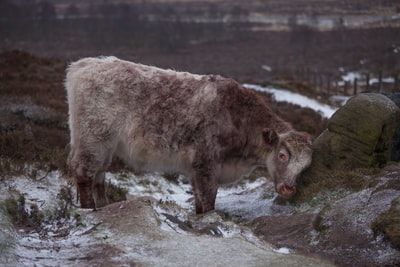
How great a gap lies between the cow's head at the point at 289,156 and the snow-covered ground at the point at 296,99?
16.2m

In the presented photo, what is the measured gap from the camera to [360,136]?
9172 millimetres

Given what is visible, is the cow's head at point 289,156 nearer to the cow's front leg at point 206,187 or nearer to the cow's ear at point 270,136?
the cow's ear at point 270,136

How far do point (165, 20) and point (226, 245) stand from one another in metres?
71.0

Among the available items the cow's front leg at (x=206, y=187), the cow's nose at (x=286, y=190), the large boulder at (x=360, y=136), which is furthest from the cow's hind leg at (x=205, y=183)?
the large boulder at (x=360, y=136)

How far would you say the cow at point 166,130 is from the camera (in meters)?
8.34

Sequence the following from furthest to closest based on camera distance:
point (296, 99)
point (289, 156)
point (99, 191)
→ point (296, 99) < point (99, 191) < point (289, 156)

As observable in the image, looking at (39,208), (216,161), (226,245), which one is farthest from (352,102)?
(39,208)

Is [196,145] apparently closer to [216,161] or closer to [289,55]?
[216,161]

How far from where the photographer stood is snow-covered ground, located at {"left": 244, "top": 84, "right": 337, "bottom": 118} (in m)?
25.7

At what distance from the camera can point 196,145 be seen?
8.42 m

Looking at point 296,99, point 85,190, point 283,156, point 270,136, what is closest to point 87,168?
point 85,190

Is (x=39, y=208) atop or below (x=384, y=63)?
atop

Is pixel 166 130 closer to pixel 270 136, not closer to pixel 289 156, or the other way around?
pixel 270 136

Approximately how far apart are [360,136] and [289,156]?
1491mm
